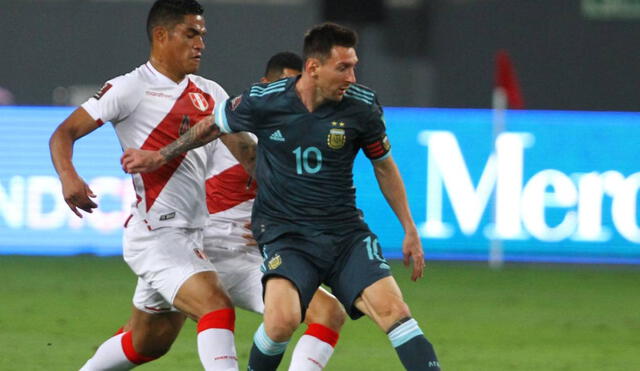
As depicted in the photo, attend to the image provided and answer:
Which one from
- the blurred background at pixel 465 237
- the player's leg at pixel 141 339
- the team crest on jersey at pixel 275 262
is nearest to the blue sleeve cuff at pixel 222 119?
the team crest on jersey at pixel 275 262

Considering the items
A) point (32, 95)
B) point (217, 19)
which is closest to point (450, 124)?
point (217, 19)

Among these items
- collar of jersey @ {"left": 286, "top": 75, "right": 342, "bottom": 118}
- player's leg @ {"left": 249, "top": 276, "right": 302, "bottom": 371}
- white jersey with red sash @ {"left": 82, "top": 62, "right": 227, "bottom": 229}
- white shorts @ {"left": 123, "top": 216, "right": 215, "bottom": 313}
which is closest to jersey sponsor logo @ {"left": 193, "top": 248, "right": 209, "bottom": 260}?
white shorts @ {"left": 123, "top": 216, "right": 215, "bottom": 313}

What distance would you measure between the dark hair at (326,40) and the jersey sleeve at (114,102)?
818mm

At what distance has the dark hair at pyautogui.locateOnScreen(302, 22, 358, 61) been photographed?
610 centimetres

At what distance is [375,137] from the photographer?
625cm

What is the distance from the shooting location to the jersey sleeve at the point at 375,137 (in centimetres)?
621

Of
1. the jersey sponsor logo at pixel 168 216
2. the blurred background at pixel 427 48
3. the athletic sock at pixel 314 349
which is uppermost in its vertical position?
the jersey sponsor logo at pixel 168 216

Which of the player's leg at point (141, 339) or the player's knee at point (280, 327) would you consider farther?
the player's leg at point (141, 339)

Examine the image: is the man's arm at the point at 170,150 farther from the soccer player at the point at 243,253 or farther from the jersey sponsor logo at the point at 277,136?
the soccer player at the point at 243,253

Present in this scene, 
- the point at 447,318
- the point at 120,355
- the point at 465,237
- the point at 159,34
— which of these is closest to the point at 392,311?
the point at 120,355

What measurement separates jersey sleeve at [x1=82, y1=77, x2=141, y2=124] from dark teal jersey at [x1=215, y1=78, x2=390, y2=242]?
412mm

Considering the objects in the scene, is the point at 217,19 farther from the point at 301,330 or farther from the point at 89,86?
the point at 301,330

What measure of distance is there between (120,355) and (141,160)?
1.11 m

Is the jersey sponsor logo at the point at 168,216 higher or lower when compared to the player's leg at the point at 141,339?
higher
